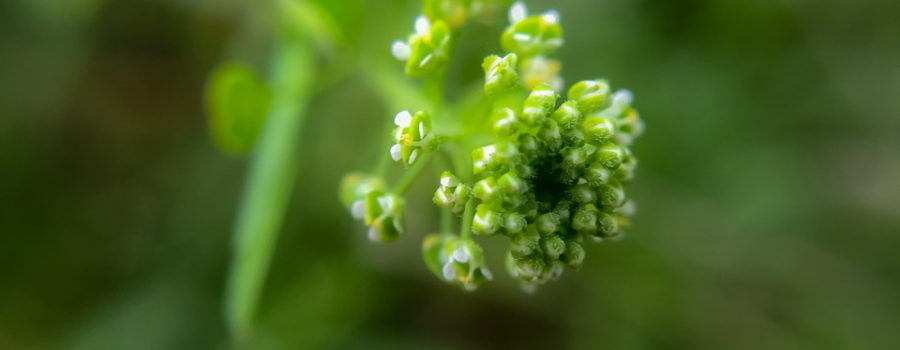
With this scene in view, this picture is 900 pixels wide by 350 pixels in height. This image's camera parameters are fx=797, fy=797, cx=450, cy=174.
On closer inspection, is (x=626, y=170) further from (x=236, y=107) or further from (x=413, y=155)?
(x=236, y=107)

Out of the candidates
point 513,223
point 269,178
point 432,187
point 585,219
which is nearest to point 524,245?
point 513,223

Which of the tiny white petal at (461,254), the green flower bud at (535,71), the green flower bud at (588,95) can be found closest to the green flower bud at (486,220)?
the tiny white petal at (461,254)

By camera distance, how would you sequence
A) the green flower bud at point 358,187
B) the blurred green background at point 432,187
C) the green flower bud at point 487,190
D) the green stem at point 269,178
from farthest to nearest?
the blurred green background at point 432,187, the green stem at point 269,178, the green flower bud at point 358,187, the green flower bud at point 487,190

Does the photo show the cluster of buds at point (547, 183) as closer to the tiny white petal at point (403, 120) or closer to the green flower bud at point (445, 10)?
the tiny white petal at point (403, 120)

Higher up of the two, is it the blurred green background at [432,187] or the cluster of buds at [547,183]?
the blurred green background at [432,187]

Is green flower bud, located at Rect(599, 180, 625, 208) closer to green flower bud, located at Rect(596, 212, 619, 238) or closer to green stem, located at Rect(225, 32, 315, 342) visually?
green flower bud, located at Rect(596, 212, 619, 238)

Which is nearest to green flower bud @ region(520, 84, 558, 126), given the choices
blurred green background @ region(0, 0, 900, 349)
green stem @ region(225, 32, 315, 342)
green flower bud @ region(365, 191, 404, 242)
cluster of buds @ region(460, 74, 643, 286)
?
cluster of buds @ region(460, 74, 643, 286)

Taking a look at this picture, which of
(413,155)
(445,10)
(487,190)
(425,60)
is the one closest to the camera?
(487,190)
